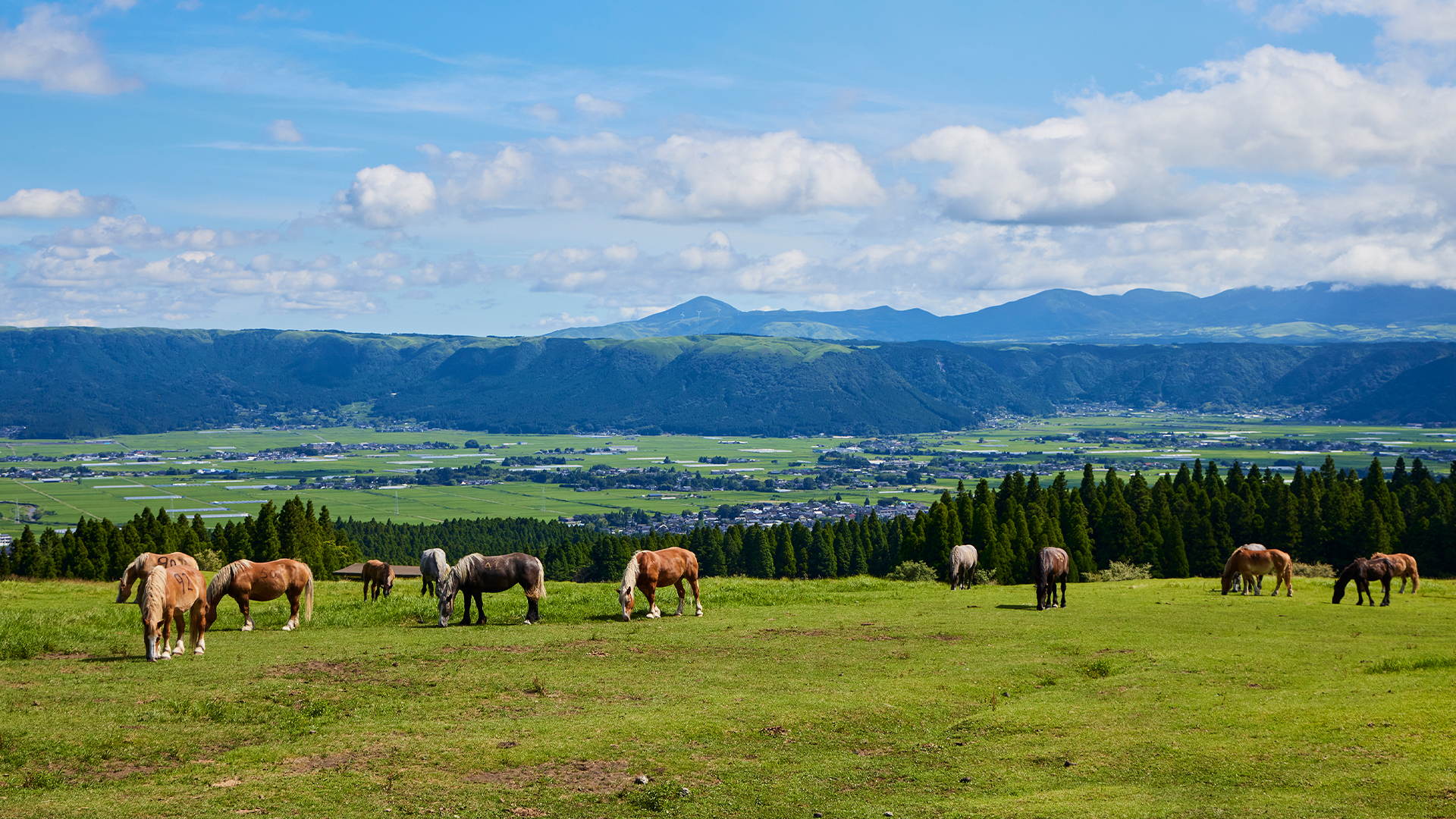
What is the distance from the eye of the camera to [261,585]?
2423 cm

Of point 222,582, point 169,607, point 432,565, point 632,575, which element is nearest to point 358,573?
point 432,565

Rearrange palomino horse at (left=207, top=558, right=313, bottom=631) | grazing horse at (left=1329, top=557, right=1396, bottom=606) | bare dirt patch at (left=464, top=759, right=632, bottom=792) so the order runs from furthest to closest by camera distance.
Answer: grazing horse at (left=1329, top=557, right=1396, bottom=606) → palomino horse at (left=207, top=558, right=313, bottom=631) → bare dirt patch at (left=464, top=759, right=632, bottom=792)

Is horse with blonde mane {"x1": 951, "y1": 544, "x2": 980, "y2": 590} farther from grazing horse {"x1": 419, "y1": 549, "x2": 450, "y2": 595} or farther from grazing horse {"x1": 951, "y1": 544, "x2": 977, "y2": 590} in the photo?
grazing horse {"x1": 419, "y1": 549, "x2": 450, "y2": 595}

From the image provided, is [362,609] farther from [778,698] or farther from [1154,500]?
[1154,500]

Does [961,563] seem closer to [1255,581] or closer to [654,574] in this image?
[1255,581]

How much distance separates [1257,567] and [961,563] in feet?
33.3

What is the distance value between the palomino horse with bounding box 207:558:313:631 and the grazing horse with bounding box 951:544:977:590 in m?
23.2

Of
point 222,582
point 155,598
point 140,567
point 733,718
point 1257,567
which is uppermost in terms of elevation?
point 155,598

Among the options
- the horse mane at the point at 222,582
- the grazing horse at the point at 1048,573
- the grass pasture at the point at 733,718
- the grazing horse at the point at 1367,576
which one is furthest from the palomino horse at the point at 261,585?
the grazing horse at the point at 1367,576

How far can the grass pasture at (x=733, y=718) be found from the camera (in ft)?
39.1

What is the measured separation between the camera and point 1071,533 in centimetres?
7069

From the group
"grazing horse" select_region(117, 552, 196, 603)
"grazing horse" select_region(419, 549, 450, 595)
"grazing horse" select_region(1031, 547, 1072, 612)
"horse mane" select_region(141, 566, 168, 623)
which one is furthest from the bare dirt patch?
"grazing horse" select_region(419, 549, 450, 595)

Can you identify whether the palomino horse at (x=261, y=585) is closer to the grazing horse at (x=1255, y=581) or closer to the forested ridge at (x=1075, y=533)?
the grazing horse at (x=1255, y=581)

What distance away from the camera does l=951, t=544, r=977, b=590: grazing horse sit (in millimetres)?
38062
